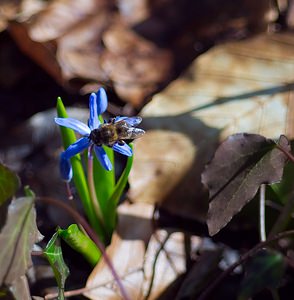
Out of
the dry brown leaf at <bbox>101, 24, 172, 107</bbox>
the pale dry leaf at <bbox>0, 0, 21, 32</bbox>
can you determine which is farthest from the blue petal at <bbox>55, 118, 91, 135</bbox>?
the pale dry leaf at <bbox>0, 0, 21, 32</bbox>

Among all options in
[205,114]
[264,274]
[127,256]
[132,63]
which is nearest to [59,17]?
[132,63]

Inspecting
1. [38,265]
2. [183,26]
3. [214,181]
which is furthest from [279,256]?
[183,26]

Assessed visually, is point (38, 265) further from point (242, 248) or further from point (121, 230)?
point (242, 248)

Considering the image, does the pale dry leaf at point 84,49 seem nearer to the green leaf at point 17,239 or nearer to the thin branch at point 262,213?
the thin branch at point 262,213

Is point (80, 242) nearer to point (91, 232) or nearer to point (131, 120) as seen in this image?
point (91, 232)

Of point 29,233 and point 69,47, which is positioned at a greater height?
point 29,233

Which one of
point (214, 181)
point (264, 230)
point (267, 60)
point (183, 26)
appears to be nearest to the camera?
point (214, 181)
